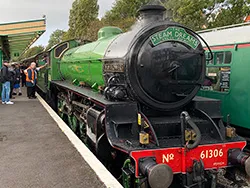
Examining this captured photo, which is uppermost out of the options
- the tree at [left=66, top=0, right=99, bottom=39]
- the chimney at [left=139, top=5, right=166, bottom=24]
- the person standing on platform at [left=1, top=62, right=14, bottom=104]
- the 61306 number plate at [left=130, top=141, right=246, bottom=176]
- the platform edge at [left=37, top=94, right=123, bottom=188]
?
the tree at [left=66, top=0, right=99, bottom=39]

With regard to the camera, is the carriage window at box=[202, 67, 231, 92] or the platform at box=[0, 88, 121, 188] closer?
the platform at box=[0, 88, 121, 188]

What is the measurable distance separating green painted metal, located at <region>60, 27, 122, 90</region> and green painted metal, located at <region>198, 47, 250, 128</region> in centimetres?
262

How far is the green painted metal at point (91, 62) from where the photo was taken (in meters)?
5.85

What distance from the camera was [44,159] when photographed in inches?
193

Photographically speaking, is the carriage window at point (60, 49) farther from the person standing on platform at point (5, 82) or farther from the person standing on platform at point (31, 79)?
the person standing on platform at point (31, 79)

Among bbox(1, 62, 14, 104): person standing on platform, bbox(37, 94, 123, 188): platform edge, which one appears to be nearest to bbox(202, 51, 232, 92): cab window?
bbox(37, 94, 123, 188): platform edge

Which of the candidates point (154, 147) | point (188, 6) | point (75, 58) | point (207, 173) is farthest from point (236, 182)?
point (188, 6)

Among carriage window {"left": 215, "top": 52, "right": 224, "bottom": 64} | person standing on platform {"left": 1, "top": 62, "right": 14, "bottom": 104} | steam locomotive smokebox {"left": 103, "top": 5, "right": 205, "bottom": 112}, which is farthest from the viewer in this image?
person standing on platform {"left": 1, "top": 62, "right": 14, "bottom": 104}

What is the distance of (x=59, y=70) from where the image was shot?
1031cm

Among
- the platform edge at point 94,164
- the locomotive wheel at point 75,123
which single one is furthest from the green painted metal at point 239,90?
the locomotive wheel at point 75,123

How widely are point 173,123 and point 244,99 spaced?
2.32m

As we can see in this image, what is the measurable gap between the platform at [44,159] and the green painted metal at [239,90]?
3.29m

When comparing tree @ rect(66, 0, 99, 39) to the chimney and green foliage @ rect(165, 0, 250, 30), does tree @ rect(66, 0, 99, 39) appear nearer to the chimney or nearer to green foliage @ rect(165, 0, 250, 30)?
green foliage @ rect(165, 0, 250, 30)

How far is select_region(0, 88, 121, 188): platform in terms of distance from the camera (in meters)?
3.97
